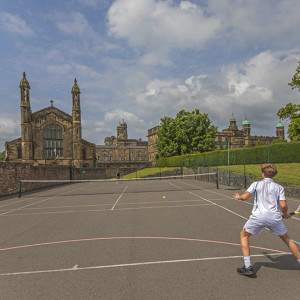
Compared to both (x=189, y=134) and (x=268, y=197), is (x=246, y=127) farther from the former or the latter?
(x=268, y=197)

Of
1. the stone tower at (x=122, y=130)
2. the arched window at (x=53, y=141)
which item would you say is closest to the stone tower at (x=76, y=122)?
the arched window at (x=53, y=141)

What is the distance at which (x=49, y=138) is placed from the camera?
57.4m

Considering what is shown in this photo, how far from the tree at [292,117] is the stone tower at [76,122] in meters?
43.1

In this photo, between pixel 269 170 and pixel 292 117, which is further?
pixel 292 117

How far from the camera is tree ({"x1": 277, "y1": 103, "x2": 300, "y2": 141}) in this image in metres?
24.9

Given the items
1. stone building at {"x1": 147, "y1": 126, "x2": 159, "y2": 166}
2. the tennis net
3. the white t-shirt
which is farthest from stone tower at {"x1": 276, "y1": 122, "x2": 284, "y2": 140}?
the white t-shirt

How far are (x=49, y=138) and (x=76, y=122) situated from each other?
719 cm

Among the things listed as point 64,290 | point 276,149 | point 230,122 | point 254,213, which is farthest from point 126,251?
point 230,122

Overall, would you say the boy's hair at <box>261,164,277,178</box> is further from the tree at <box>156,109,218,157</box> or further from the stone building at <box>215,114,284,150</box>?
the stone building at <box>215,114,284,150</box>

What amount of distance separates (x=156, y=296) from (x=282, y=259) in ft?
9.71

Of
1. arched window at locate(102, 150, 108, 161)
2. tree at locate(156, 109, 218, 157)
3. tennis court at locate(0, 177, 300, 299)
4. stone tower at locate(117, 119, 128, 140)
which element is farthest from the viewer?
stone tower at locate(117, 119, 128, 140)

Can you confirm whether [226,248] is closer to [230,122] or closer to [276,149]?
[276,149]

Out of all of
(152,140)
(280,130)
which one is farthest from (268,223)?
(280,130)

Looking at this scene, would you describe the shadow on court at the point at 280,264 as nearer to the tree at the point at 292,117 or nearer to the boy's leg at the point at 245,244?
the boy's leg at the point at 245,244
